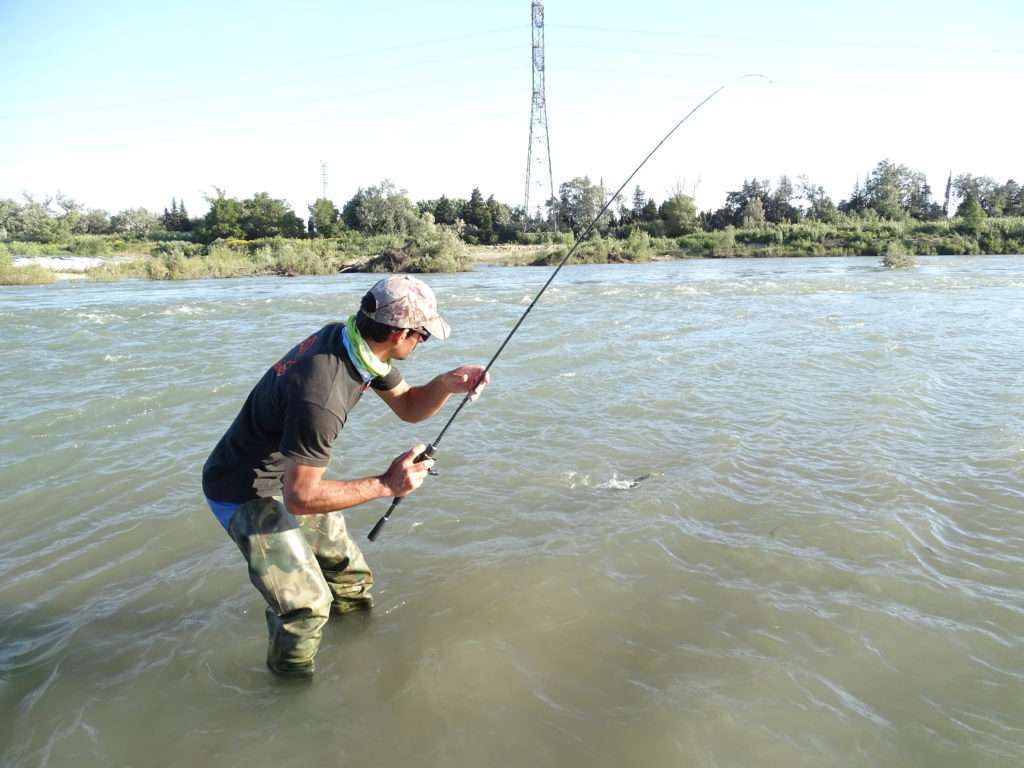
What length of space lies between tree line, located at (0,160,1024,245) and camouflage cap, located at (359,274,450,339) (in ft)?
187

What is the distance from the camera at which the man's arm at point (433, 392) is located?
3.44 meters

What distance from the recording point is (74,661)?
324 centimetres

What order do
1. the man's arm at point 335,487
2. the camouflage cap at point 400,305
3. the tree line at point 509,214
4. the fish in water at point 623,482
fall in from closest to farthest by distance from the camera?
the man's arm at point 335,487 → the camouflage cap at point 400,305 → the fish in water at point 623,482 → the tree line at point 509,214

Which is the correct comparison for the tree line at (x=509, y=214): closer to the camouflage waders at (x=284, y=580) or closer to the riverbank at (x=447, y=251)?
the riverbank at (x=447, y=251)

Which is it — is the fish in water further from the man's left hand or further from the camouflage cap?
the camouflage cap

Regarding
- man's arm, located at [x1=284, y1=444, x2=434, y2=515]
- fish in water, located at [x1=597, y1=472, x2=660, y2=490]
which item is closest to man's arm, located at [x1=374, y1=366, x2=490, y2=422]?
man's arm, located at [x1=284, y1=444, x2=434, y2=515]

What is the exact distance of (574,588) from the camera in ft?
12.3

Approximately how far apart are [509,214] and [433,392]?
7786cm

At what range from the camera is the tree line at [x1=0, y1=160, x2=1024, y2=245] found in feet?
232

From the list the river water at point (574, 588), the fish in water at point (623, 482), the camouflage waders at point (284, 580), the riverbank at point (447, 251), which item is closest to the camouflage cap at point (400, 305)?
the camouflage waders at point (284, 580)

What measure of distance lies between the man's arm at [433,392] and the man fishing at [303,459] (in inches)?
11.0

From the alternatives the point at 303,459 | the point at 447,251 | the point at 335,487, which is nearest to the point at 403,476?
the point at 335,487

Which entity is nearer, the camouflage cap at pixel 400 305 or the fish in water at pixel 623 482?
the camouflage cap at pixel 400 305

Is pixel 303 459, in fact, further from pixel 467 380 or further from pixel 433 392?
pixel 467 380
